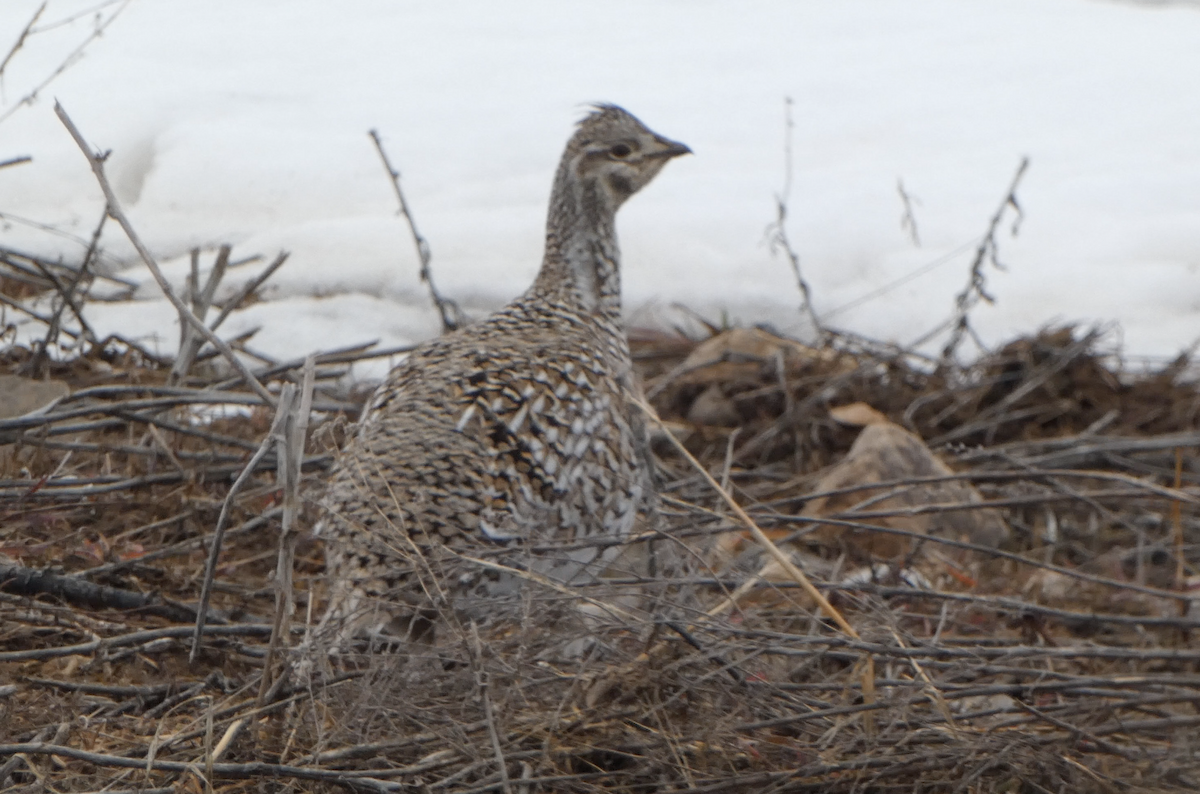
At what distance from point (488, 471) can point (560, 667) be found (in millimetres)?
682

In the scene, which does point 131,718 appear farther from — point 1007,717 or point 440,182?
point 440,182

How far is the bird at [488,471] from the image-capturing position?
9.00 ft

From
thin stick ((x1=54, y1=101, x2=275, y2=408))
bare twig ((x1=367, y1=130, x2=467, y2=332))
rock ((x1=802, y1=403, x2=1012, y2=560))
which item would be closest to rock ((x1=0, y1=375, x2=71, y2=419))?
bare twig ((x1=367, y1=130, x2=467, y2=332))

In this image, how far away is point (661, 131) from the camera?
8.52 metres

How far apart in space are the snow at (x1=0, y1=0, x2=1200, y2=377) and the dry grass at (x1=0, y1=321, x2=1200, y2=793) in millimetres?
2023

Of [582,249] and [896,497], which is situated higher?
[582,249]

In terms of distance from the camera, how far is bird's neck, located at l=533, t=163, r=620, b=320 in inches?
172

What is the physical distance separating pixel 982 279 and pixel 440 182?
3.21m

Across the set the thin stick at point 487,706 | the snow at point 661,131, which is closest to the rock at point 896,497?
the snow at point 661,131

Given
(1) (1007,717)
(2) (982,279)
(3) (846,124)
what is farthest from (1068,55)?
(1) (1007,717)

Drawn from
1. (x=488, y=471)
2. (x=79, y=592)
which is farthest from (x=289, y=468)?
(x=79, y=592)

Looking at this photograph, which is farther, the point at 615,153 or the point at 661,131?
the point at 661,131

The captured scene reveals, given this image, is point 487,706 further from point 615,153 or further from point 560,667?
point 615,153

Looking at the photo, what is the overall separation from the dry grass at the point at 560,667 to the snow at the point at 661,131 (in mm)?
2023
